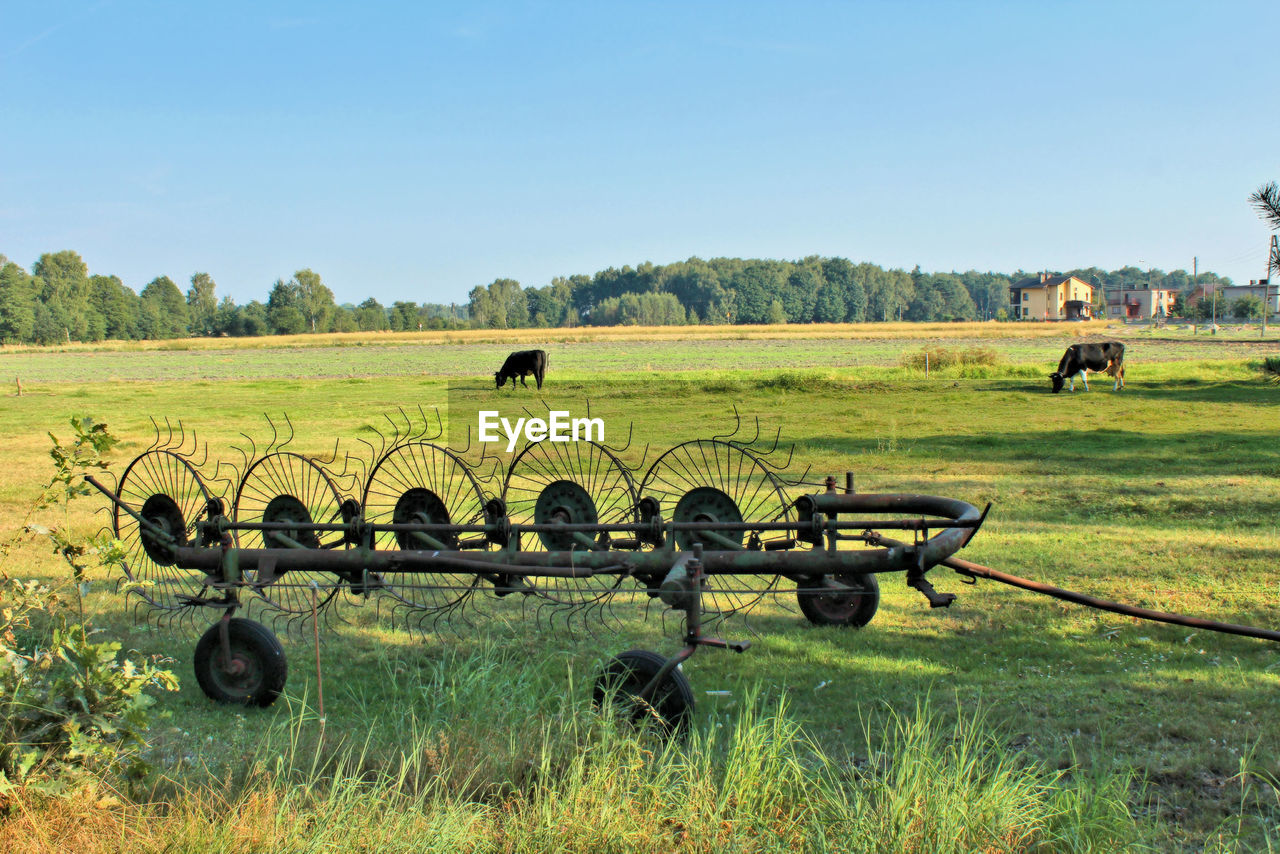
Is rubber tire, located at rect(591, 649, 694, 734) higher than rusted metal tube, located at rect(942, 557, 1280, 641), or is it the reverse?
rusted metal tube, located at rect(942, 557, 1280, 641)

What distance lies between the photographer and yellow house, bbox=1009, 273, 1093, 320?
115550mm

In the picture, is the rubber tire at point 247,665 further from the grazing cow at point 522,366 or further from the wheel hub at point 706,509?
the grazing cow at point 522,366

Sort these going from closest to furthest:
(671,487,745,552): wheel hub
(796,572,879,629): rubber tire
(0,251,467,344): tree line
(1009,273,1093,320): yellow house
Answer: (671,487,745,552): wheel hub → (796,572,879,629): rubber tire → (0,251,467,344): tree line → (1009,273,1093,320): yellow house

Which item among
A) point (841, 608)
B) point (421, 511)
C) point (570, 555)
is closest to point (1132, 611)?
point (841, 608)

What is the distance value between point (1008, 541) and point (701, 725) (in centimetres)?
549

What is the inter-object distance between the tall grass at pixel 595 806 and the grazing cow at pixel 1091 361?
88.3 ft

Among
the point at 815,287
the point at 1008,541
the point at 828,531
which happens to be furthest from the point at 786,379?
the point at 815,287

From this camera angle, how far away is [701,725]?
16.2 ft

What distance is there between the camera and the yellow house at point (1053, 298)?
11555cm

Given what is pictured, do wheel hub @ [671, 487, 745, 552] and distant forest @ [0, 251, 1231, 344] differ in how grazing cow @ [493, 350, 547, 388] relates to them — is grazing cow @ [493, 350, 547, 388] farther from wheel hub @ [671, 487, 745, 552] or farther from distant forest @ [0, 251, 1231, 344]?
distant forest @ [0, 251, 1231, 344]

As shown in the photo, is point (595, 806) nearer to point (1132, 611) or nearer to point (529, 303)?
point (1132, 611)

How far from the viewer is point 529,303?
12650 cm

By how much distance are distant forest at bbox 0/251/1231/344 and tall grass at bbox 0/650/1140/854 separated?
103 meters

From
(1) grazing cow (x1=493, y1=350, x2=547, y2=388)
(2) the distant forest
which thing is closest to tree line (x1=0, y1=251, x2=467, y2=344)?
(2) the distant forest
